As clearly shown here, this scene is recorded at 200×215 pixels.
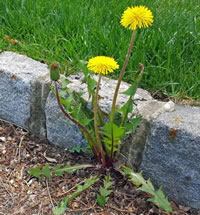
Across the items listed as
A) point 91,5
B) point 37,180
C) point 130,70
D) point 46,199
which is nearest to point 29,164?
point 37,180

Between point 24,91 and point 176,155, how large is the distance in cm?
87

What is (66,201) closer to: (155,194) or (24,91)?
(155,194)

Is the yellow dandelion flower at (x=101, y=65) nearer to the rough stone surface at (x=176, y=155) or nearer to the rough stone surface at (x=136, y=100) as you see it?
the rough stone surface at (x=136, y=100)

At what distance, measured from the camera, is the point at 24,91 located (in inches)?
75.7

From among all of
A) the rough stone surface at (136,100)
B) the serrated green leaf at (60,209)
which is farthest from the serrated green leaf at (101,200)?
the rough stone surface at (136,100)

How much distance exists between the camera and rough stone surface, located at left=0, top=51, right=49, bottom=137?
1.90 meters

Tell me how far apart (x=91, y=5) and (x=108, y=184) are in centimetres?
143

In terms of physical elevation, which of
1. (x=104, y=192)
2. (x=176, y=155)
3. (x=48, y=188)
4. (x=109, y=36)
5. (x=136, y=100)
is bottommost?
(x=48, y=188)

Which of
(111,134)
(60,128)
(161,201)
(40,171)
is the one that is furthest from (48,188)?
(161,201)

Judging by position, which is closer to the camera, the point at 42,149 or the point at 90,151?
the point at 90,151

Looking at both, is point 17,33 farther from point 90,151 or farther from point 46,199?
point 46,199

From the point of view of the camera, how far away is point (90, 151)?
1825 millimetres

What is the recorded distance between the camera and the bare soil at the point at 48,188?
1.64 m

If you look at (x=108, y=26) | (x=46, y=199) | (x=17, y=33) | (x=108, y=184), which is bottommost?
(x=46, y=199)
